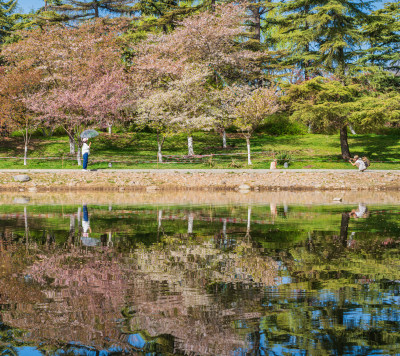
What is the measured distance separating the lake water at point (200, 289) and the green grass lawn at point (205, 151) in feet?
70.6

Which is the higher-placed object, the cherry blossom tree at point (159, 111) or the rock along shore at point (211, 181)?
the cherry blossom tree at point (159, 111)

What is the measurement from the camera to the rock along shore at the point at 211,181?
2730 cm

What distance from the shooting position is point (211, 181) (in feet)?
90.8

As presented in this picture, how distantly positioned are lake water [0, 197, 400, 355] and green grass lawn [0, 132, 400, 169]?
70.6ft

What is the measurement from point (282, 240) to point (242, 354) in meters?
6.31

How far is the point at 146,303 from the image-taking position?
575cm

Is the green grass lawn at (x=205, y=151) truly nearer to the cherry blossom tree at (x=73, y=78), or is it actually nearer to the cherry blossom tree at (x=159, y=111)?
the cherry blossom tree at (x=159, y=111)

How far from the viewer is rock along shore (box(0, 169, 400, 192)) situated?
89.6 ft

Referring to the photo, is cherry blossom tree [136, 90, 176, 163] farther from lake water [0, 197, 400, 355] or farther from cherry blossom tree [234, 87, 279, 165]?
lake water [0, 197, 400, 355]

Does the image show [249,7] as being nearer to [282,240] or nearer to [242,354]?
[282,240]

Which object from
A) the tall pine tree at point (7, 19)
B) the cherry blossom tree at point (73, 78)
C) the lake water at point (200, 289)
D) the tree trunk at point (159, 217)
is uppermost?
the tall pine tree at point (7, 19)

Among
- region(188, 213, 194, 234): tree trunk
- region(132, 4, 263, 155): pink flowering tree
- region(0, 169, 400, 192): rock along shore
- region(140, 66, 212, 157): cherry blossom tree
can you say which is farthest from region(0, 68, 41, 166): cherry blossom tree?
region(188, 213, 194, 234): tree trunk

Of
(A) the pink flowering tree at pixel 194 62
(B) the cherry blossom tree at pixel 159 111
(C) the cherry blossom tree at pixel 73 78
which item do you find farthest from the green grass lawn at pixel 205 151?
(A) the pink flowering tree at pixel 194 62

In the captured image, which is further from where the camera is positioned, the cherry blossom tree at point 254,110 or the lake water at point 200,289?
the cherry blossom tree at point 254,110
